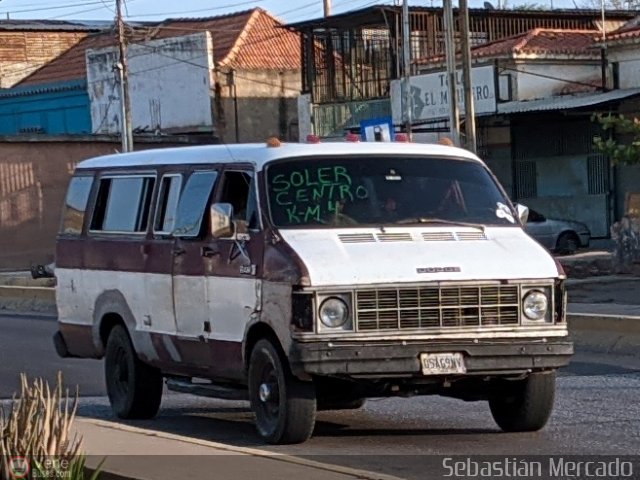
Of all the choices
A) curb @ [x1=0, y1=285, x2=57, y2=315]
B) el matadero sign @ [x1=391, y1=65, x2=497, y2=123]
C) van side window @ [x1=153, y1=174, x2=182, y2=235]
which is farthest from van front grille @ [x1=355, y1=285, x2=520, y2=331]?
el matadero sign @ [x1=391, y1=65, x2=497, y2=123]

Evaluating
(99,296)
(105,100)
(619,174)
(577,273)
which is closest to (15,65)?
(105,100)

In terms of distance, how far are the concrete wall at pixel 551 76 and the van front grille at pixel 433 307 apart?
27.0 meters

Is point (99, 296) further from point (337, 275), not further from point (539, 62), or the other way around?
point (539, 62)

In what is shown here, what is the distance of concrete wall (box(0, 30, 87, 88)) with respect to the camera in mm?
60438

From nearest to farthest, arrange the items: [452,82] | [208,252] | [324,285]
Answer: [324,285]
[208,252]
[452,82]

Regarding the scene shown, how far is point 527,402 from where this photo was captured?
10.2m

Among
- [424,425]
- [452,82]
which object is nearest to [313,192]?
[424,425]

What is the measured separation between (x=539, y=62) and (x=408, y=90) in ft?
12.3

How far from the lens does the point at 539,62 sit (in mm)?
36750

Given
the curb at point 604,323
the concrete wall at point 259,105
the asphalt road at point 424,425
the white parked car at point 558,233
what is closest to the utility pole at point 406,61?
the white parked car at point 558,233

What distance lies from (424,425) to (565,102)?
77.1 ft

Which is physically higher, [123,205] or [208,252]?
[123,205]

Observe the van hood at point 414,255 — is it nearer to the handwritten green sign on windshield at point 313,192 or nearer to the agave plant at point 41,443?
the handwritten green sign on windshield at point 313,192

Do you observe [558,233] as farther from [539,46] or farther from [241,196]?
[241,196]
